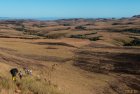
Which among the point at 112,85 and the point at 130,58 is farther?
the point at 130,58

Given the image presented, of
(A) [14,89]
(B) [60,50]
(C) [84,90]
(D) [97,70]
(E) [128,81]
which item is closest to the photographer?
(A) [14,89]

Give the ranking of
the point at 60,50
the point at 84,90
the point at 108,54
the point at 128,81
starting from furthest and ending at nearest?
the point at 60,50, the point at 108,54, the point at 128,81, the point at 84,90

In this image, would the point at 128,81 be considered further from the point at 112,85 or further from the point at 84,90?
the point at 84,90

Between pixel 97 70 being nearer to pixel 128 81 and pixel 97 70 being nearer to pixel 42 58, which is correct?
pixel 128 81

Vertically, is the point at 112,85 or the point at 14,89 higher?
the point at 14,89

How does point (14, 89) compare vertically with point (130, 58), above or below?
above

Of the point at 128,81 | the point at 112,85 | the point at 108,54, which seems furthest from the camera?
the point at 108,54

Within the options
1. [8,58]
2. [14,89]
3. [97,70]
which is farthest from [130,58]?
[14,89]

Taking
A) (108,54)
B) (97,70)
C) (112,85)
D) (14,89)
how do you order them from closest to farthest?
1. (14,89)
2. (112,85)
3. (97,70)
4. (108,54)

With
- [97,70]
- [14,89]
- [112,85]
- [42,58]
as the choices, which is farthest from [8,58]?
[14,89]
